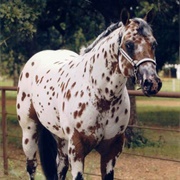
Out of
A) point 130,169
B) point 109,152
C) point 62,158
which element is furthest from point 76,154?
point 130,169

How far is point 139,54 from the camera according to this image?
2.92m

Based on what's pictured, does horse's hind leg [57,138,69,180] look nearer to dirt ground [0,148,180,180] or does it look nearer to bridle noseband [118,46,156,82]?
dirt ground [0,148,180,180]

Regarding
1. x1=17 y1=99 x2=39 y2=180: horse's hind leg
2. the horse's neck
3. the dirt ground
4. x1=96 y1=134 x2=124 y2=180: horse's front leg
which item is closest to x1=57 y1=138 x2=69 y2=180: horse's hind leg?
x1=17 y1=99 x2=39 y2=180: horse's hind leg

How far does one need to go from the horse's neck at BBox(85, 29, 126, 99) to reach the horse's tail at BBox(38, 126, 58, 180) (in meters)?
1.28

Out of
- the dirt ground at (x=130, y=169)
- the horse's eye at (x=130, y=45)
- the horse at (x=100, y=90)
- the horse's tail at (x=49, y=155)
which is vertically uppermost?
the horse's eye at (x=130, y=45)

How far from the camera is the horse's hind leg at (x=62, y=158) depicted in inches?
165

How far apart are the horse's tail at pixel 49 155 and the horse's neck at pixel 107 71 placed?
1.28 m

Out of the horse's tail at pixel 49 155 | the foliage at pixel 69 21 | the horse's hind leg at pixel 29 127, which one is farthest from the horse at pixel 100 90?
the foliage at pixel 69 21

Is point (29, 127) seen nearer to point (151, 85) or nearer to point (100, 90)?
point (100, 90)

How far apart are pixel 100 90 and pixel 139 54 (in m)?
0.47

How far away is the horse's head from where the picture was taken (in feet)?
9.27

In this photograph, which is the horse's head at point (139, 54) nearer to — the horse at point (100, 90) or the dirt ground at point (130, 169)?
the horse at point (100, 90)

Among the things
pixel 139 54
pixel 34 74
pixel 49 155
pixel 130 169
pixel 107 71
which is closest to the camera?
pixel 139 54

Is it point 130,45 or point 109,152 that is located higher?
point 130,45
